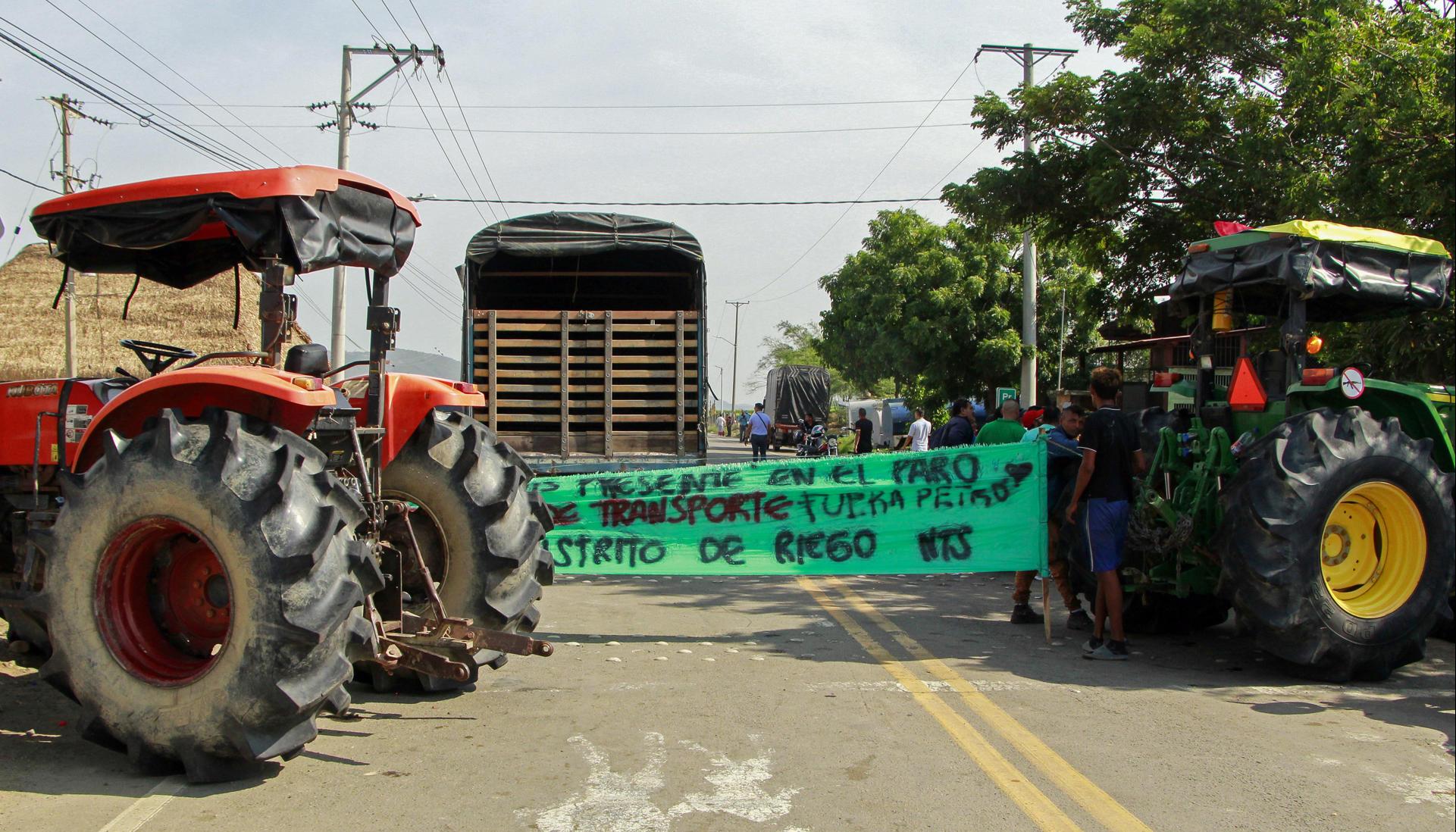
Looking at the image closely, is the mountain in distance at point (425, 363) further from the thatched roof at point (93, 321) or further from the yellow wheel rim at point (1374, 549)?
the yellow wheel rim at point (1374, 549)

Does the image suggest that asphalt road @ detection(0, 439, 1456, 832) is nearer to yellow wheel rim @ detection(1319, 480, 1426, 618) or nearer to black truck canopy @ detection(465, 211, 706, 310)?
yellow wheel rim @ detection(1319, 480, 1426, 618)

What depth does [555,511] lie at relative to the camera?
Result: 882 centimetres

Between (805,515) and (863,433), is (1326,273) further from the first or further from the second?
(863,433)

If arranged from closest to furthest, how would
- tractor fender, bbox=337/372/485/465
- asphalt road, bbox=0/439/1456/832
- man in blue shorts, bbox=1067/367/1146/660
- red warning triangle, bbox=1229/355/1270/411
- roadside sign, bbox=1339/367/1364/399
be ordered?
asphalt road, bbox=0/439/1456/832
tractor fender, bbox=337/372/485/465
roadside sign, bbox=1339/367/1364/399
man in blue shorts, bbox=1067/367/1146/660
red warning triangle, bbox=1229/355/1270/411

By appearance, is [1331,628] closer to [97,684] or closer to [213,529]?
[213,529]

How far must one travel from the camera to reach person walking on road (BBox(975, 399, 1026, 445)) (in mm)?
11805

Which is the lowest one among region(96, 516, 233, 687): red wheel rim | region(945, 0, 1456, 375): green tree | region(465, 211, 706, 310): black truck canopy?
region(96, 516, 233, 687): red wheel rim

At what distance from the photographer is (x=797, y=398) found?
45875mm

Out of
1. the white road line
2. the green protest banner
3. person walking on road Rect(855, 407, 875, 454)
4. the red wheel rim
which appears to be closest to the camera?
the white road line

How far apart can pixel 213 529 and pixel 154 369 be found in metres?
2.07

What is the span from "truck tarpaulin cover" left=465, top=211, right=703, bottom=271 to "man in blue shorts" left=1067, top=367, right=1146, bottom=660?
267 inches

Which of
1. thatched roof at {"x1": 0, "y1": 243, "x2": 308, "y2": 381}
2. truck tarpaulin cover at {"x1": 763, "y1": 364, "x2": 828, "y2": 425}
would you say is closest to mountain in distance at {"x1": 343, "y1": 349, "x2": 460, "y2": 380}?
thatched roof at {"x1": 0, "y1": 243, "x2": 308, "y2": 381}

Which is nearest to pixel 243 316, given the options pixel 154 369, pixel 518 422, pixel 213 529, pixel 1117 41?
pixel 518 422

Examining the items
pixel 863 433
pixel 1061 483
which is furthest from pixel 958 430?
pixel 863 433
